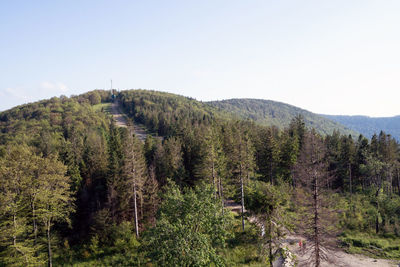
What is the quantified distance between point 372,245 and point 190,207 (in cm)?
3122

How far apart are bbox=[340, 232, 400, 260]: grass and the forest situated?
13cm

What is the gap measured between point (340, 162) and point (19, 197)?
63.3m

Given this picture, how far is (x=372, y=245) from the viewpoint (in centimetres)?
3164

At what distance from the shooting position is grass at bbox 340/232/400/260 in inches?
1147

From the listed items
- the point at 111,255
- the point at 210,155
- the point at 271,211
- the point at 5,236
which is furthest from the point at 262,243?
the point at 5,236

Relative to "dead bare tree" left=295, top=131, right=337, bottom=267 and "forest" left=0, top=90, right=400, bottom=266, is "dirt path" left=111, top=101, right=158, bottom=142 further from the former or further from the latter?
"dead bare tree" left=295, top=131, right=337, bottom=267

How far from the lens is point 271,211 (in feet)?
59.7

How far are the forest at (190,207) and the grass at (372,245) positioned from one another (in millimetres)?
134

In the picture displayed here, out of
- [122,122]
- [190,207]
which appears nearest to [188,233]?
[190,207]

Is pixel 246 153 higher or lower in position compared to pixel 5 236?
higher

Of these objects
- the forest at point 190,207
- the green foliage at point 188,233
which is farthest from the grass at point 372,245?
the green foliage at point 188,233

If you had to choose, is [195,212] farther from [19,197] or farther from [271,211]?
[19,197]

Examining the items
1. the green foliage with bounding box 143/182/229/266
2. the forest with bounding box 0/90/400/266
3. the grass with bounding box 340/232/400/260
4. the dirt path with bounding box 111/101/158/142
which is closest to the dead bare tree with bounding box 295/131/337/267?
the forest with bounding box 0/90/400/266

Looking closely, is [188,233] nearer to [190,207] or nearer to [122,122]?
[190,207]
